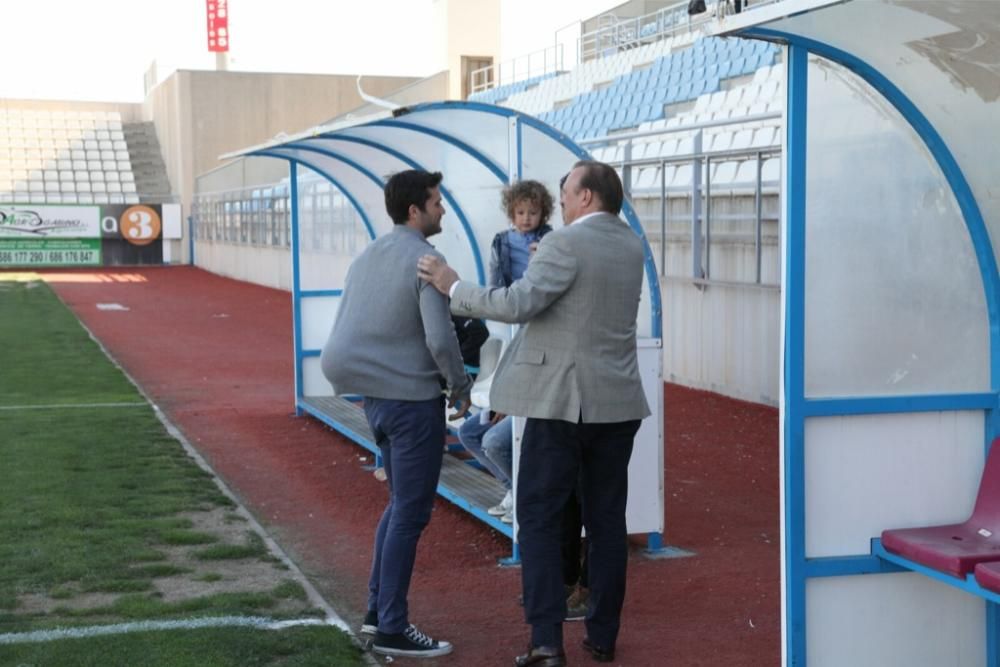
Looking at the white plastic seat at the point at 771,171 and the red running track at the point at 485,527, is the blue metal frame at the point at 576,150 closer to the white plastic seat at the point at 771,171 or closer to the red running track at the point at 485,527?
the red running track at the point at 485,527

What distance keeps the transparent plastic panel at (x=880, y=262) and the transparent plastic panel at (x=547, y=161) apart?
256 centimetres

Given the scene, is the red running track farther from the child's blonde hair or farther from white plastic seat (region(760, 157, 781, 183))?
white plastic seat (region(760, 157, 781, 183))

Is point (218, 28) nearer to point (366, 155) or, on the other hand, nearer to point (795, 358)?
point (366, 155)

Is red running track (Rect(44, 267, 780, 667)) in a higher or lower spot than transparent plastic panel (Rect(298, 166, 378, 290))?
lower

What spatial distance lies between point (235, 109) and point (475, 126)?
42648 mm

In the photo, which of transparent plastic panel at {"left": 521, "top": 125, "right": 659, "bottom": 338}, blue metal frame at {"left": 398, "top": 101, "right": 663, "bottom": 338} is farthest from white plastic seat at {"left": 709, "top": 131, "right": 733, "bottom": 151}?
blue metal frame at {"left": 398, "top": 101, "right": 663, "bottom": 338}

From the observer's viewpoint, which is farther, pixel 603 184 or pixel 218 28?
pixel 218 28

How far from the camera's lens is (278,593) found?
242 inches

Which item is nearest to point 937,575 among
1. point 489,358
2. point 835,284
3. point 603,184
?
point 835,284

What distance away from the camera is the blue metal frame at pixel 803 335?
4.05 metres

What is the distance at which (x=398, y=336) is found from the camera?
5199 mm

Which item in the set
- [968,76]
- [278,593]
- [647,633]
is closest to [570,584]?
[647,633]

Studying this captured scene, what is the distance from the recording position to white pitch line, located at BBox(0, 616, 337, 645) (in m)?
5.42

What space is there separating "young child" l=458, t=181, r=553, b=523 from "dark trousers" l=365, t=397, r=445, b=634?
3.95ft
